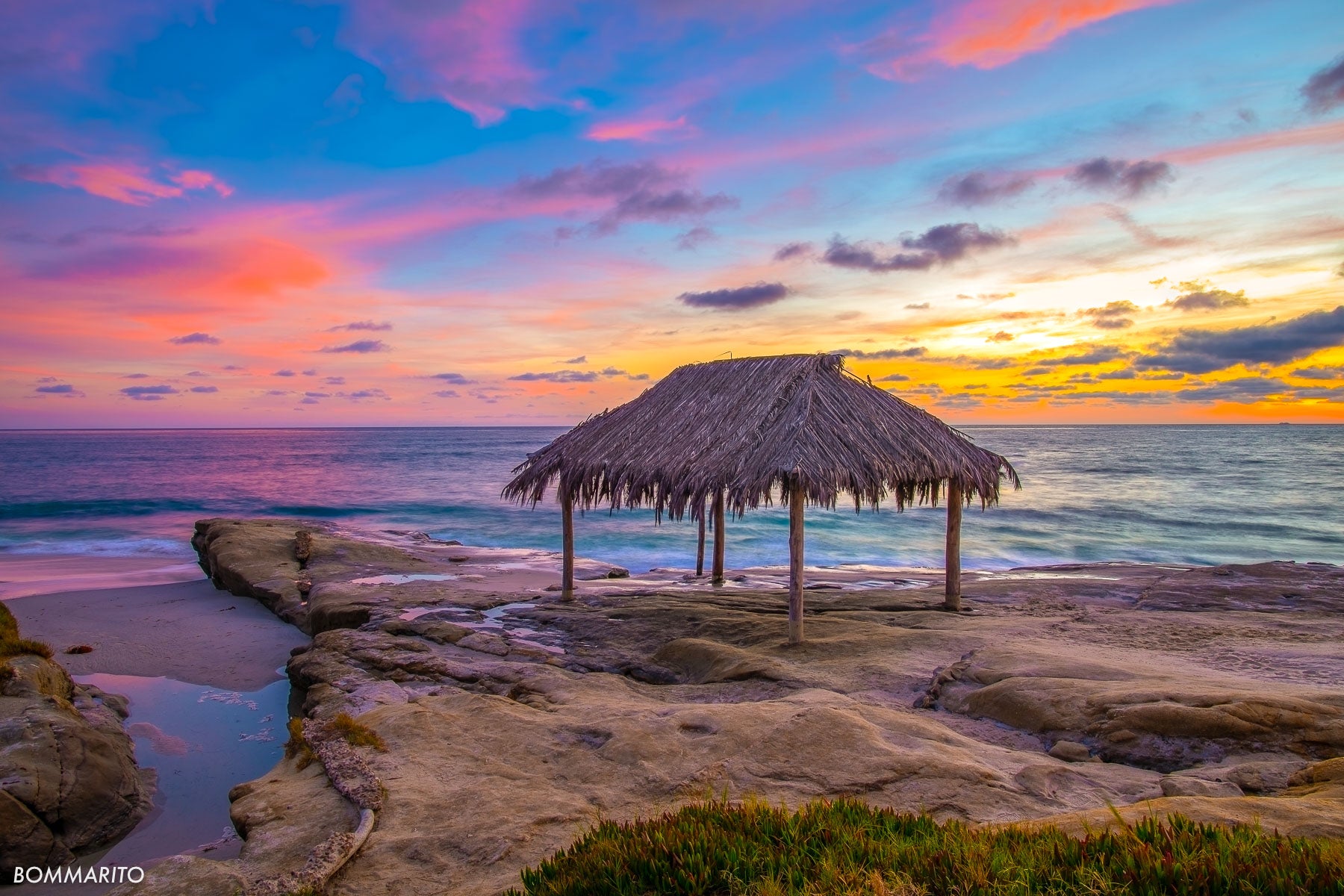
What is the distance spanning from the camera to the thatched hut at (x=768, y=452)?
9680 millimetres

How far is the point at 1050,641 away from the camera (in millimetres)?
9734

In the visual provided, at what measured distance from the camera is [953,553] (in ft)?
39.8

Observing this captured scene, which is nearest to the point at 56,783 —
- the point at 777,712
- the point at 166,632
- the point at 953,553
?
the point at 777,712

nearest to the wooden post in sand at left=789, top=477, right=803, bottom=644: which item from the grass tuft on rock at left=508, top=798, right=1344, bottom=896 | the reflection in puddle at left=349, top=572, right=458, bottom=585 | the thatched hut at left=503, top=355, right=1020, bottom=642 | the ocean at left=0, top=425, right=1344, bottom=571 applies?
the thatched hut at left=503, top=355, right=1020, bottom=642

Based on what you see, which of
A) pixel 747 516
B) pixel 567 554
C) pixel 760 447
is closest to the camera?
Result: pixel 760 447

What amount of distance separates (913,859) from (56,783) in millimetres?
6502

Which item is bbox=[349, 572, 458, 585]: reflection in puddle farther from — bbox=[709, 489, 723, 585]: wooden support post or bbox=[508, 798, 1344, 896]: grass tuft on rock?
bbox=[508, 798, 1344, 896]: grass tuft on rock

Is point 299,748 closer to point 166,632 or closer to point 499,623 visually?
point 499,623

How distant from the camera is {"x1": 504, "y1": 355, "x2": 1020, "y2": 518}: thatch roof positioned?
9.68 metres

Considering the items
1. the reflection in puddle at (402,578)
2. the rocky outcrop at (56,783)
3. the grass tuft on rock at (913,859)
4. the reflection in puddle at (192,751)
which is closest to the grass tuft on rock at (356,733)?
the reflection in puddle at (192,751)

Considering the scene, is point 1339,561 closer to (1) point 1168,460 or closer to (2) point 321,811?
(2) point 321,811

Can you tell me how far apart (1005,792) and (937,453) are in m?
6.87

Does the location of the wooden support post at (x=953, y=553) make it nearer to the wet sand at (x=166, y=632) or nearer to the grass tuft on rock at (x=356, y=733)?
the grass tuft on rock at (x=356, y=733)

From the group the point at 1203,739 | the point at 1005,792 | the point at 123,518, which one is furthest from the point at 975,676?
the point at 123,518
